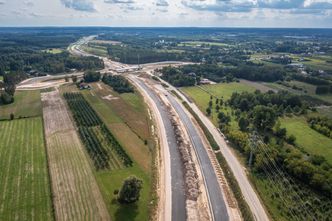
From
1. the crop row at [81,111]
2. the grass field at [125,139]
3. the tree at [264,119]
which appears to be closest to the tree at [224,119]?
the tree at [264,119]

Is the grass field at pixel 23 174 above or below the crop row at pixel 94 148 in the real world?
below

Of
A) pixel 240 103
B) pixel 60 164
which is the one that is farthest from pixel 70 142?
pixel 240 103

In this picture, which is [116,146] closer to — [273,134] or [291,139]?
[273,134]

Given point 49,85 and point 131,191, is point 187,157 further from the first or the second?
point 49,85

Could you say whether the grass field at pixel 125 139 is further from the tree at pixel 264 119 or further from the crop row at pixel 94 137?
the tree at pixel 264 119

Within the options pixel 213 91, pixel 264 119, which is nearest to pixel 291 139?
pixel 264 119

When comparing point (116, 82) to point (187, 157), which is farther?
point (116, 82)
